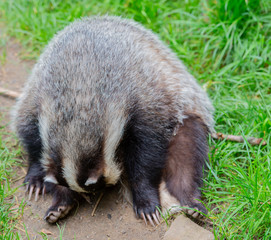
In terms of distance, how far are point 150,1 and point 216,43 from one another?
141 centimetres

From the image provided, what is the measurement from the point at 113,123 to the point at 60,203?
118 centimetres

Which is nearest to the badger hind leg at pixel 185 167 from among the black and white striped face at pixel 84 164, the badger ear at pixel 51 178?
the black and white striped face at pixel 84 164

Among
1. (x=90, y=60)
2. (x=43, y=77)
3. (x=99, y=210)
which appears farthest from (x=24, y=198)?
(x=90, y=60)

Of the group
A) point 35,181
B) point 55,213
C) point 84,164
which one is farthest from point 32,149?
point 84,164

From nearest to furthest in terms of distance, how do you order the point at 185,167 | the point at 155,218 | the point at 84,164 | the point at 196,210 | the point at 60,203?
the point at 84,164 < the point at 196,210 < the point at 155,218 < the point at 60,203 < the point at 185,167

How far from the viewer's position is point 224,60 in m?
6.39

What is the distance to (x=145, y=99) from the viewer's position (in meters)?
4.59

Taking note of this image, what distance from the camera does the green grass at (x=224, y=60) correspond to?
4254 millimetres

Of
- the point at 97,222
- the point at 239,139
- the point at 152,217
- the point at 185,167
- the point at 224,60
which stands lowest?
the point at 97,222

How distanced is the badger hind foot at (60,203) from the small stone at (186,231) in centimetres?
117

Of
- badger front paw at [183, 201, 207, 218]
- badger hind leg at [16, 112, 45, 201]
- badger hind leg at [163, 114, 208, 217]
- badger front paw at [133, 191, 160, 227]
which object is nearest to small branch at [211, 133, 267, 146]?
badger hind leg at [163, 114, 208, 217]

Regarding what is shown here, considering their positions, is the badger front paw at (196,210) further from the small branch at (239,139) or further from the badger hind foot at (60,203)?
the badger hind foot at (60,203)

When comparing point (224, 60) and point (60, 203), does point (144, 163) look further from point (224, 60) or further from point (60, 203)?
point (224, 60)

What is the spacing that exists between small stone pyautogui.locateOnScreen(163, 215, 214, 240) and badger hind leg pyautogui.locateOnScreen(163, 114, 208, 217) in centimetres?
24
